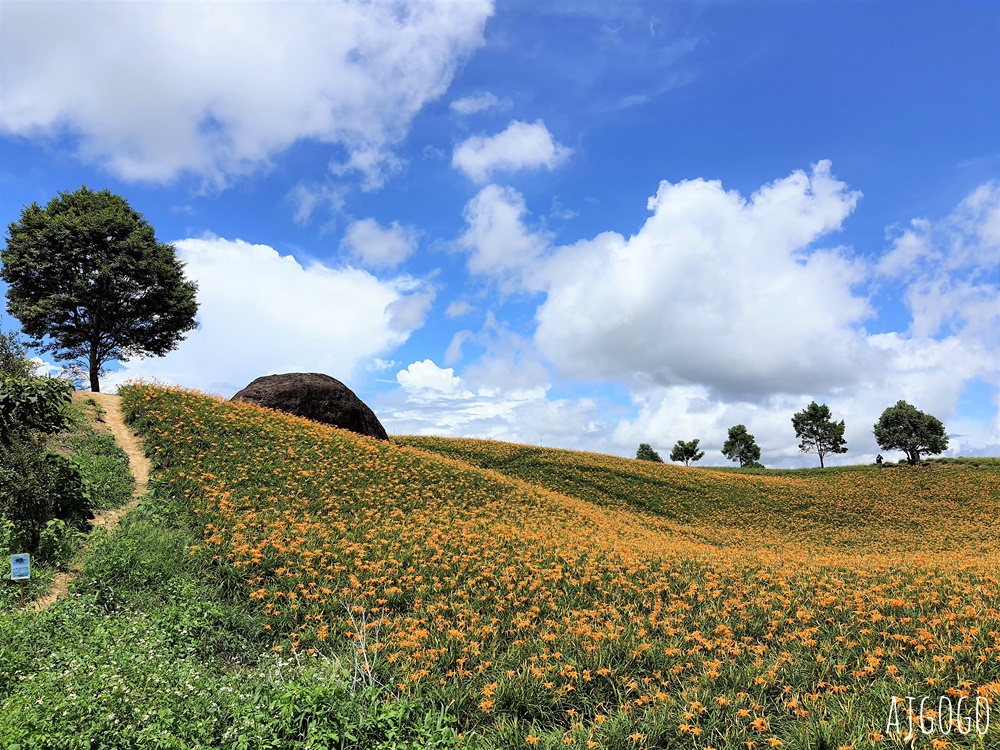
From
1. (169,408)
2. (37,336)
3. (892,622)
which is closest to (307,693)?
(892,622)

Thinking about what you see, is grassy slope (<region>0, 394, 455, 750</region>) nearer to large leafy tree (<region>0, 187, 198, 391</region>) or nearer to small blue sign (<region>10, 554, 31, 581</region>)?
small blue sign (<region>10, 554, 31, 581</region>)

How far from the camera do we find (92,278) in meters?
30.6

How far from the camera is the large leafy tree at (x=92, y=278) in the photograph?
29516 millimetres

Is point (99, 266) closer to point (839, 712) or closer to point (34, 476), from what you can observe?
point (34, 476)

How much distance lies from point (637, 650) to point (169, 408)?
17580mm

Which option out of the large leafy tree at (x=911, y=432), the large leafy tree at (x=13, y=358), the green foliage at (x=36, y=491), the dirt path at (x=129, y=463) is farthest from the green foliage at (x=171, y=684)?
the large leafy tree at (x=911, y=432)

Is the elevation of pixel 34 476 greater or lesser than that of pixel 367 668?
greater

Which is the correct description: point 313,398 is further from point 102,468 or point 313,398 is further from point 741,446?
point 741,446

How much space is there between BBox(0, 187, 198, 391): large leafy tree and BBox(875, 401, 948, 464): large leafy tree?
6188cm

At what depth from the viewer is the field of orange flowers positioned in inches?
216

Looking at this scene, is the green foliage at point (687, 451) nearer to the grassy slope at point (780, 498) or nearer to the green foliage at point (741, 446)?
the green foliage at point (741, 446)

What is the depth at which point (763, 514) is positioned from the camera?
25594mm

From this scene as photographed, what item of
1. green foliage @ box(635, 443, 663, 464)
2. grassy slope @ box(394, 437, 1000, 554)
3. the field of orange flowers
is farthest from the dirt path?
green foliage @ box(635, 443, 663, 464)

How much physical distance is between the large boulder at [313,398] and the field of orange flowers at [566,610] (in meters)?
4.93
